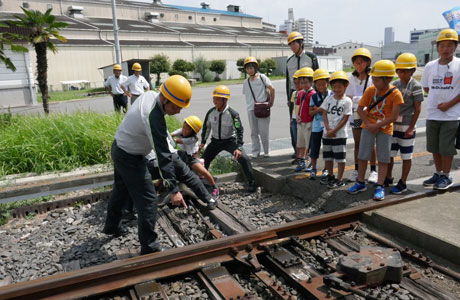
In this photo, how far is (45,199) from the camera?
5691mm

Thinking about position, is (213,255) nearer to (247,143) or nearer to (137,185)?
(137,185)

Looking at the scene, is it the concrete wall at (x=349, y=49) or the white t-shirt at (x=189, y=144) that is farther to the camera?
the concrete wall at (x=349, y=49)

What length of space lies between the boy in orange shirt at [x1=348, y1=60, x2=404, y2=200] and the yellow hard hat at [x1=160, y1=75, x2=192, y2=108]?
8.23 feet

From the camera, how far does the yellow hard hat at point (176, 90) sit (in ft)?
11.3

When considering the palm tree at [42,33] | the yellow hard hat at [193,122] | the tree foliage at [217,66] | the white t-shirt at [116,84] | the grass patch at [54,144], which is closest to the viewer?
the yellow hard hat at [193,122]

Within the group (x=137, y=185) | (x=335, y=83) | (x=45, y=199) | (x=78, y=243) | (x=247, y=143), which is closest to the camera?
(x=137, y=185)

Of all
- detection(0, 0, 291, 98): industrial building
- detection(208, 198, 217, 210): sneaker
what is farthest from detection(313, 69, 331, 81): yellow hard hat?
detection(0, 0, 291, 98): industrial building

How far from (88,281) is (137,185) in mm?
1052

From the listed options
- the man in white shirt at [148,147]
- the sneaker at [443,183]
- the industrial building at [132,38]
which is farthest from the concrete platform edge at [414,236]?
the industrial building at [132,38]

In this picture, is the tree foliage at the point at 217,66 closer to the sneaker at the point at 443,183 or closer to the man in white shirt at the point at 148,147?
the sneaker at the point at 443,183

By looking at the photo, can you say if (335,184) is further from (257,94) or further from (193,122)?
(257,94)

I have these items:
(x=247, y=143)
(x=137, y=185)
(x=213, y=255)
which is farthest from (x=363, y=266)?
(x=247, y=143)

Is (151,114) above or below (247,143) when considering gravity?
above

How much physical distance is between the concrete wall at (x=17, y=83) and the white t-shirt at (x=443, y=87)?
23.1 m
